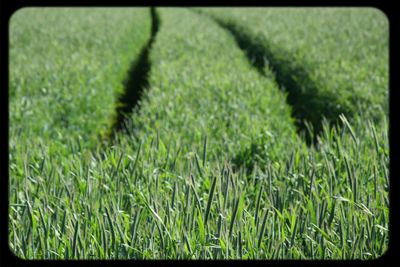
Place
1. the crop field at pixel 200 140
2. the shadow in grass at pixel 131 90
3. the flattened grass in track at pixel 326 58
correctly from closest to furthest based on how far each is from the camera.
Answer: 1. the crop field at pixel 200 140
2. the flattened grass in track at pixel 326 58
3. the shadow in grass at pixel 131 90

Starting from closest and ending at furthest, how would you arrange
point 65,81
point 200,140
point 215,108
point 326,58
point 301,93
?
point 200,140 < point 215,108 < point 65,81 < point 301,93 < point 326,58

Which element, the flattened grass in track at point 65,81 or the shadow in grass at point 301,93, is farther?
the shadow in grass at point 301,93

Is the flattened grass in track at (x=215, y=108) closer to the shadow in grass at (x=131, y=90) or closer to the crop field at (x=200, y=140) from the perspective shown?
the crop field at (x=200, y=140)

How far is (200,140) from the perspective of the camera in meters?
4.76

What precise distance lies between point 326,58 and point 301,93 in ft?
3.95

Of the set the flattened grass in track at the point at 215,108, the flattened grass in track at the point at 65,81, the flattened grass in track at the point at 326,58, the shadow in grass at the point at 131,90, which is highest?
the flattened grass in track at the point at 326,58

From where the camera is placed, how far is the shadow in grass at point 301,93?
6860 mm

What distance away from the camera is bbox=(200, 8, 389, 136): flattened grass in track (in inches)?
270

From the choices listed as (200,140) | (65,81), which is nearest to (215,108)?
(200,140)

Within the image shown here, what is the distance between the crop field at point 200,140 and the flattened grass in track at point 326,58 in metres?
0.04

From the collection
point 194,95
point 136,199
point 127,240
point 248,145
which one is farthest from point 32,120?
point 127,240

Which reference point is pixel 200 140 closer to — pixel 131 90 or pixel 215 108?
pixel 215 108

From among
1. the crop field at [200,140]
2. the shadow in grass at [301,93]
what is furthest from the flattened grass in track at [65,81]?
the shadow in grass at [301,93]

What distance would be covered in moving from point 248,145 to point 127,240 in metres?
2.56
